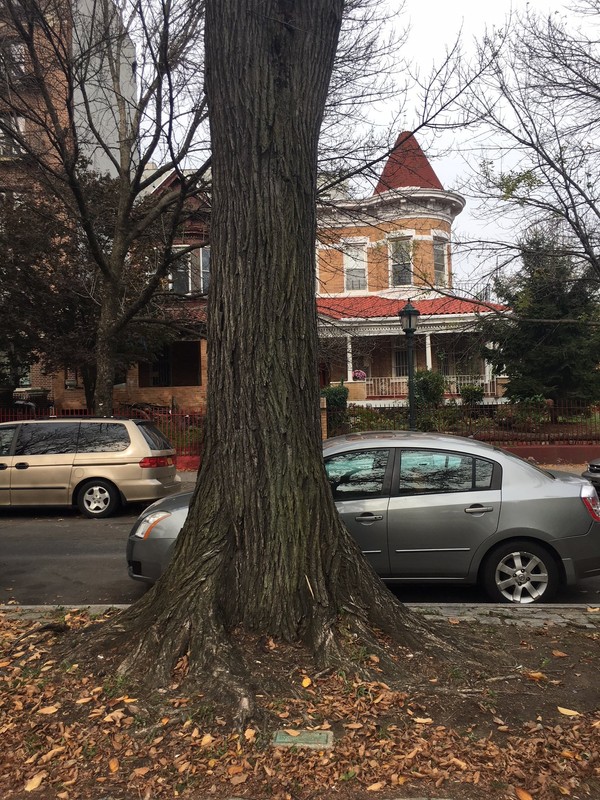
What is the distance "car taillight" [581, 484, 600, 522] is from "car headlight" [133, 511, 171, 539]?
361cm

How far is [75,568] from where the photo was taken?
745 centimetres

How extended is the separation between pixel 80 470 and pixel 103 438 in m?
0.64

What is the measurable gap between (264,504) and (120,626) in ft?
3.84

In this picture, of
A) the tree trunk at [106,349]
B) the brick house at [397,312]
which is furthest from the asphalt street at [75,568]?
the brick house at [397,312]

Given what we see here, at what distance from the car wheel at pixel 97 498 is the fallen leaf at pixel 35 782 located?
8269 mm

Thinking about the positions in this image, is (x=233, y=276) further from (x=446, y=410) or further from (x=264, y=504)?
(x=446, y=410)

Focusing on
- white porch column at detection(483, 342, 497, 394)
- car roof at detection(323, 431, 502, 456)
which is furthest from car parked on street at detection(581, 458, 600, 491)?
white porch column at detection(483, 342, 497, 394)

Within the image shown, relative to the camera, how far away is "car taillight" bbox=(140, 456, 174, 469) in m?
10.9

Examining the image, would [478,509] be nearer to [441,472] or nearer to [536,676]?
[441,472]

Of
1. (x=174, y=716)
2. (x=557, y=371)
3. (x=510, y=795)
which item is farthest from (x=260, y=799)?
(x=557, y=371)

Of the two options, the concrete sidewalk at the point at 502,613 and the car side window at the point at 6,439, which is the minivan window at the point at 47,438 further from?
the concrete sidewalk at the point at 502,613

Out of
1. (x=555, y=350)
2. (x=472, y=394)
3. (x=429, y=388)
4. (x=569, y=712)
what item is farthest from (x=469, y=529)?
(x=472, y=394)

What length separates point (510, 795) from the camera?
104 inches

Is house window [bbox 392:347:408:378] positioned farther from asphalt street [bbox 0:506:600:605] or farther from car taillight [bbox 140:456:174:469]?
asphalt street [bbox 0:506:600:605]
